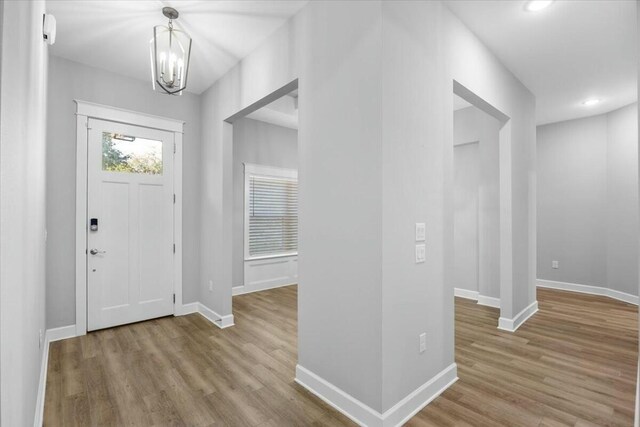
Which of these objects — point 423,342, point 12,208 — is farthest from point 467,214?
point 12,208

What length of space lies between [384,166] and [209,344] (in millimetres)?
2649

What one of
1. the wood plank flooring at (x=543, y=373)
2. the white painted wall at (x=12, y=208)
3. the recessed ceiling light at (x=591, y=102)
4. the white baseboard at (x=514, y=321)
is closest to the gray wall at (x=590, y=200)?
the recessed ceiling light at (x=591, y=102)

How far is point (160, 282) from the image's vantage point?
4.00 m

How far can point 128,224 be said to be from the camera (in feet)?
12.4

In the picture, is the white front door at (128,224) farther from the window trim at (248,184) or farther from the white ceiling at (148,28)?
the window trim at (248,184)

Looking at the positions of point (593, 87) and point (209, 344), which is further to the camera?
point (593, 87)

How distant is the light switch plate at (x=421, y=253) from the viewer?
2172 mm

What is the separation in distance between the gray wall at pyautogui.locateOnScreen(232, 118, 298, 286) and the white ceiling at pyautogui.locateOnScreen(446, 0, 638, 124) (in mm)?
3792

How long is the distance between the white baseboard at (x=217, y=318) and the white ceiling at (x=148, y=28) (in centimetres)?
305

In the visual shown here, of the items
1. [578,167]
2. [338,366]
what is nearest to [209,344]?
A: [338,366]

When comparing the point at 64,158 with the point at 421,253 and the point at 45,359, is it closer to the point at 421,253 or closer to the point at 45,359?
the point at 45,359

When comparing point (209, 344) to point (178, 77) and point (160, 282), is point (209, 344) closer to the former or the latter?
point (160, 282)

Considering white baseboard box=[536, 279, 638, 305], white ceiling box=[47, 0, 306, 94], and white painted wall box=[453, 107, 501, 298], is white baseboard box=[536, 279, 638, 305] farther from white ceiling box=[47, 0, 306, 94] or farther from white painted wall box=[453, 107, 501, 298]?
white ceiling box=[47, 0, 306, 94]

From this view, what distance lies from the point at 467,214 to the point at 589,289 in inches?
Result: 105
